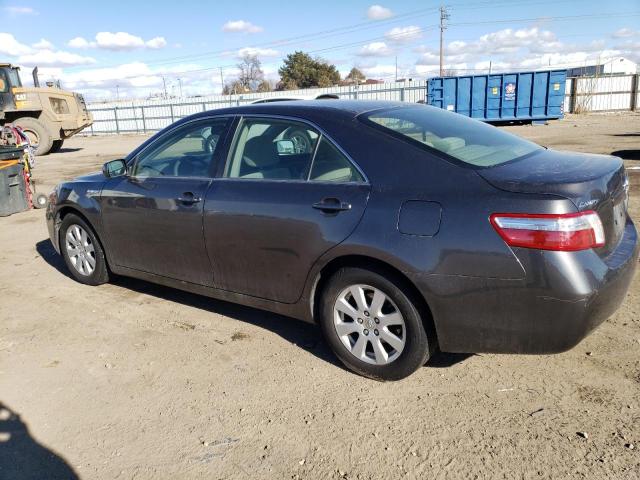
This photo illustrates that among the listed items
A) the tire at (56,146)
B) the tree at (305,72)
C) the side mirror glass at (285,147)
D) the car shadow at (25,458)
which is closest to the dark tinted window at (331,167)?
the side mirror glass at (285,147)

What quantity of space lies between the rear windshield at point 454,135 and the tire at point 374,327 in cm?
83

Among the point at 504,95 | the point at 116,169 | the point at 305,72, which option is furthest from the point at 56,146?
the point at 305,72

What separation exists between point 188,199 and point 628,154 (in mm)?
11487

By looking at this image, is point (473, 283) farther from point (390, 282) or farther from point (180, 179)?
point (180, 179)

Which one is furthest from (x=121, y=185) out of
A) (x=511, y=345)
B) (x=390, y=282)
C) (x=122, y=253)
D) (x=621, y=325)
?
(x=621, y=325)

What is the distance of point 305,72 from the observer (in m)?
61.7

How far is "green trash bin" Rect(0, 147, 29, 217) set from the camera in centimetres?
838

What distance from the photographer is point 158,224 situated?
4.08m

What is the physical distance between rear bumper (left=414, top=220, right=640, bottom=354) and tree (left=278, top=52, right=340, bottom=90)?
6092 centimetres

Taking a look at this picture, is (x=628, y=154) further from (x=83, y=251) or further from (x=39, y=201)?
(x=39, y=201)

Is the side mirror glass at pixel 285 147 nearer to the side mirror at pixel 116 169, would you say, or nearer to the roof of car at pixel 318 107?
the roof of car at pixel 318 107

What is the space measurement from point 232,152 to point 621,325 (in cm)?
293

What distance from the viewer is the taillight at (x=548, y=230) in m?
2.54

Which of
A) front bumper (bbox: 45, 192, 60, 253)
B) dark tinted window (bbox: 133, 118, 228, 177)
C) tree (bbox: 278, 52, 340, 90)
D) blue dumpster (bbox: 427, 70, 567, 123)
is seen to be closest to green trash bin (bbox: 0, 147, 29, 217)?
front bumper (bbox: 45, 192, 60, 253)
